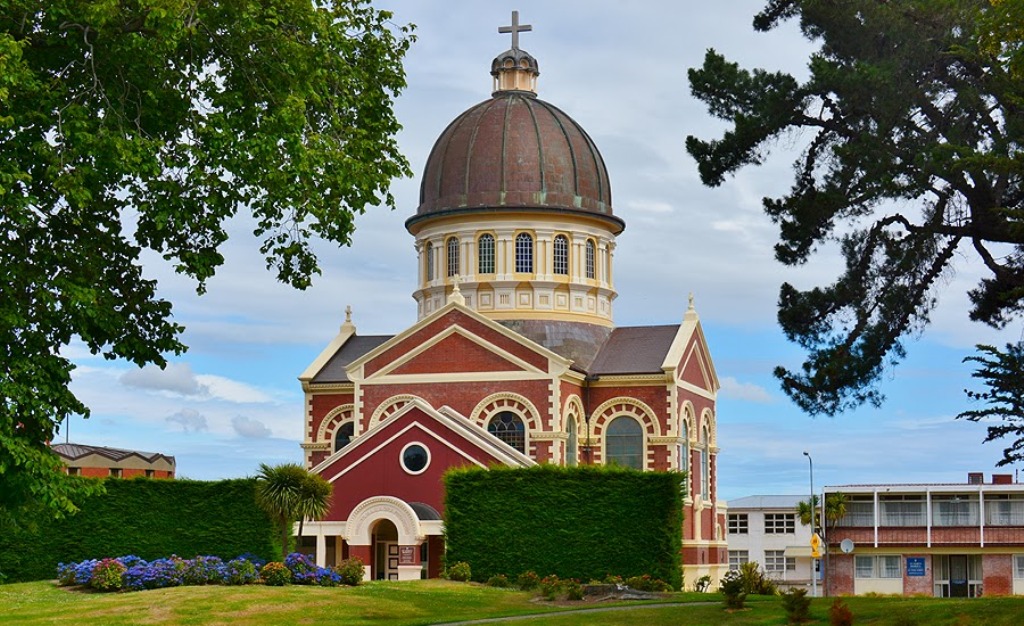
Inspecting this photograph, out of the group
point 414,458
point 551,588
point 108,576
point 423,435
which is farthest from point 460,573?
point 108,576

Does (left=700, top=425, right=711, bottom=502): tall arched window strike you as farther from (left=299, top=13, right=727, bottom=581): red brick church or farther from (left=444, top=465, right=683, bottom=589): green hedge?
(left=444, top=465, right=683, bottom=589): green hedge

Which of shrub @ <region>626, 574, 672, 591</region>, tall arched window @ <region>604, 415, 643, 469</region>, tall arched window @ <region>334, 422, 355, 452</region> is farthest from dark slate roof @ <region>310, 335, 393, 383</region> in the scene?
shrub @ <region>626, 574, 672, 591</region>

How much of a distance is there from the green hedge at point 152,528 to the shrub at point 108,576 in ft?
23.9

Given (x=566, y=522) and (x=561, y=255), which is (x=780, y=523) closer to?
(x=561, y=255)

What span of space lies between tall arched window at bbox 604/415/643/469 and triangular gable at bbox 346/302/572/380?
11.1 ft

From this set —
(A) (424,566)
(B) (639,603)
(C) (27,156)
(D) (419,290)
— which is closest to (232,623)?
(B) (639,603)

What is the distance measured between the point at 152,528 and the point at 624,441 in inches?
682

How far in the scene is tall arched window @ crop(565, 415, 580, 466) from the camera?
51.7m

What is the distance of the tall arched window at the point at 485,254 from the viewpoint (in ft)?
183

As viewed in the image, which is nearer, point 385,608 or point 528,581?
point 385,608

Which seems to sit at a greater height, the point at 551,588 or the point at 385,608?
the point at 551,588

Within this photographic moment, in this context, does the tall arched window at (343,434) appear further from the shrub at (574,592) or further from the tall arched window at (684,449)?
the shrub at (574,592)

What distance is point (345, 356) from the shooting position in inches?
2279

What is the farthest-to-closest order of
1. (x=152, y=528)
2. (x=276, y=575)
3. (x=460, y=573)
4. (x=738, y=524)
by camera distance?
(x=738, y=524) → (x=152, y=528) → (x=460, y=573) → (x=276, y=575)
